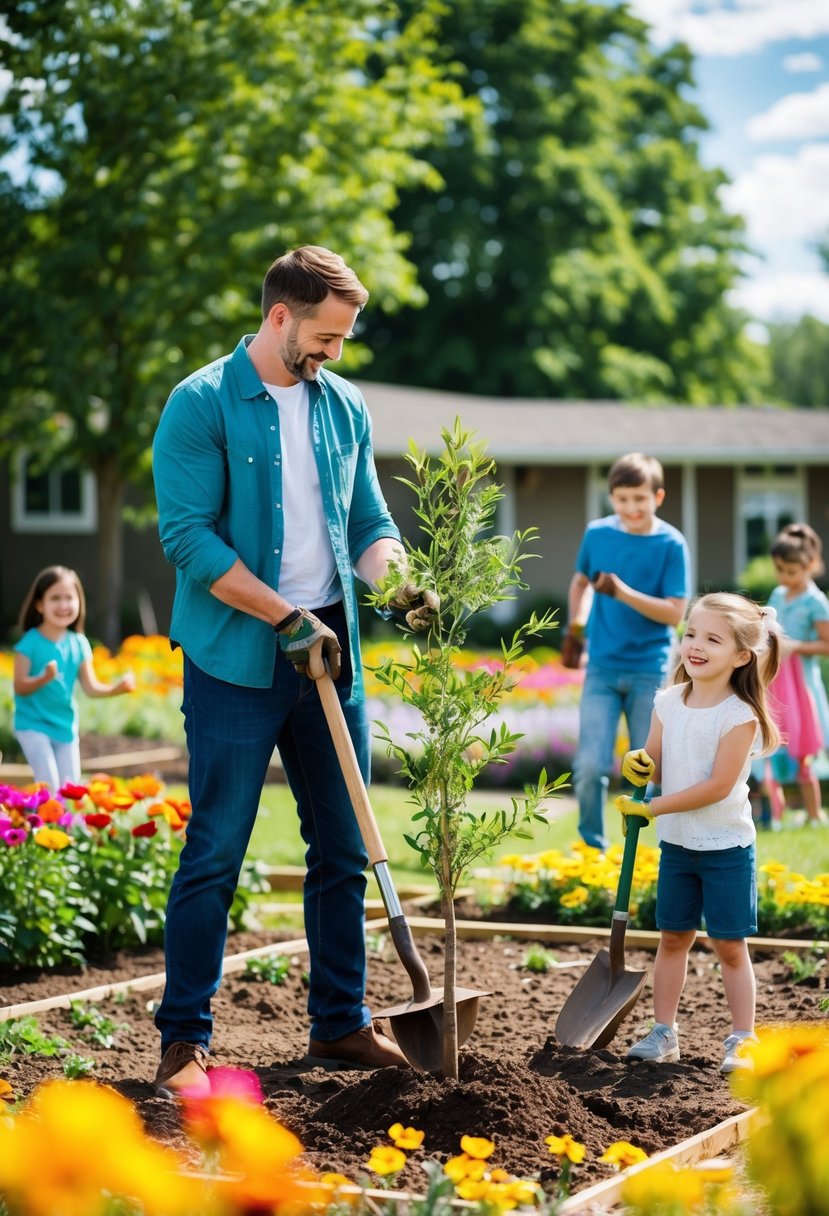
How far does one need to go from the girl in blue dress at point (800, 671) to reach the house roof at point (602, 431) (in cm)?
1246

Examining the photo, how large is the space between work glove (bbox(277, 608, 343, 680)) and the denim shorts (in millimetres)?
1214

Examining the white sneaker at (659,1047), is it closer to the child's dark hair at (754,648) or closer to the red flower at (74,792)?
the child's dark hair at (754,648)

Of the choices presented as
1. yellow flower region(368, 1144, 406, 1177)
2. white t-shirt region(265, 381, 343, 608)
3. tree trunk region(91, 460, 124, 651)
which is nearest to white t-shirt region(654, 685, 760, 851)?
white t-shirt region(265, 381, 343, 608)

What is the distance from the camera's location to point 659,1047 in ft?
12.9

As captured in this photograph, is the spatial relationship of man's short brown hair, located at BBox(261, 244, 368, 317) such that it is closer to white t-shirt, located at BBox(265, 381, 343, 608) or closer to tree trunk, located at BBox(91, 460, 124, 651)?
white t-shirt, located at BBox(265, 381, 343, 608)

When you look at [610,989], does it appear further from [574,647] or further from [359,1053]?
[574,647]

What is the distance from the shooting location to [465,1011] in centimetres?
382

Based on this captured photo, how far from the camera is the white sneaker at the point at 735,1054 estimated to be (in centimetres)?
373

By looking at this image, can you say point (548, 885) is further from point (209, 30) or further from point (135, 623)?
point (135, 623)

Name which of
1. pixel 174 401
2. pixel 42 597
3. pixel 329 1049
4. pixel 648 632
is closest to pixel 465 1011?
pixel 329 1049

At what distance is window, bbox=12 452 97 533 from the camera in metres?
24.2

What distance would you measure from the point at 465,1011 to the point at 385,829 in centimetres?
435

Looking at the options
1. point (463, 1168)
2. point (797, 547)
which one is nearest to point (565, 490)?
point (797, 547)

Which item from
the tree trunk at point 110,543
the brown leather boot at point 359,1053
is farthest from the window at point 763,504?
the brown leather boot at point 359,1053
